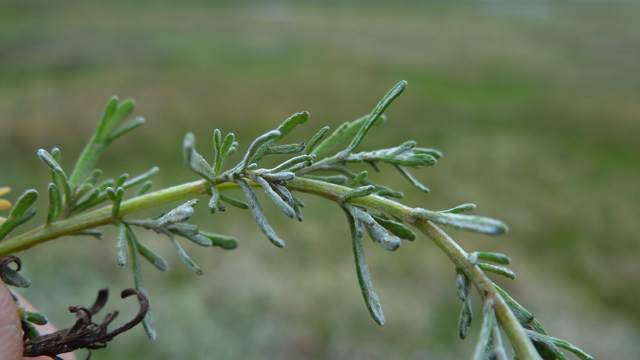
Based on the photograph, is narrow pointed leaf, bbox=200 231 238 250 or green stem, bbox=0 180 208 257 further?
narrow pointed leaf, bbox=200 231 238 250

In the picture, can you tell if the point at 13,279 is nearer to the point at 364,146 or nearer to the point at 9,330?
the point at 9,330

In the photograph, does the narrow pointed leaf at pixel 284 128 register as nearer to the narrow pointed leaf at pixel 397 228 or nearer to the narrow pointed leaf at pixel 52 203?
the narrow pointed leaf at pixel 397 228

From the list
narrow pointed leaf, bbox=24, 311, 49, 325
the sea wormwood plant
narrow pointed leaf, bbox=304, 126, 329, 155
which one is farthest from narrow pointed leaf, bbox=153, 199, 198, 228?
narrow pointed leaf, bbox=24, 311, 49, 325

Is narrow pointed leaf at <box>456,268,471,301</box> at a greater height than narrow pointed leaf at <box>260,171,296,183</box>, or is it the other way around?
narrow pointed leaf at <box>260,171,296,183</box>

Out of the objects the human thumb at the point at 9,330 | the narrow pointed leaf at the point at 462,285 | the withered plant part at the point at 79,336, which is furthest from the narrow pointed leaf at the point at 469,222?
the human thumb at the point at 9,330

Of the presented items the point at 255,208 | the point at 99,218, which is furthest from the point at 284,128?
the point at 99,218

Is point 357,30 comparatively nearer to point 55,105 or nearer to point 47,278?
point 55,105

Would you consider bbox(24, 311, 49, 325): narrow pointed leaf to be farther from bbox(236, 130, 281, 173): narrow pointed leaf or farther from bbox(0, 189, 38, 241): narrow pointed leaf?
bbox(236, 130, 281, 173): narrow pointed leaf

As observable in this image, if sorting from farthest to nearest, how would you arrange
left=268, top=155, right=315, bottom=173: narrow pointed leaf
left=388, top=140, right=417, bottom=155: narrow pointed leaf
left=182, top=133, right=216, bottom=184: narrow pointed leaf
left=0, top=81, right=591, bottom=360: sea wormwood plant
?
1. left=388, top=140, right=417, bottom=155: narrow pointed leaf
2. left=268, top=155, right=315, bottom=173: narrow pointed leaf
3. left=0, top=81, right=591, bottom=360: sea wormwood plant
4. left=182, top=133, right=216, bottom=184: narrow pointed leaf
